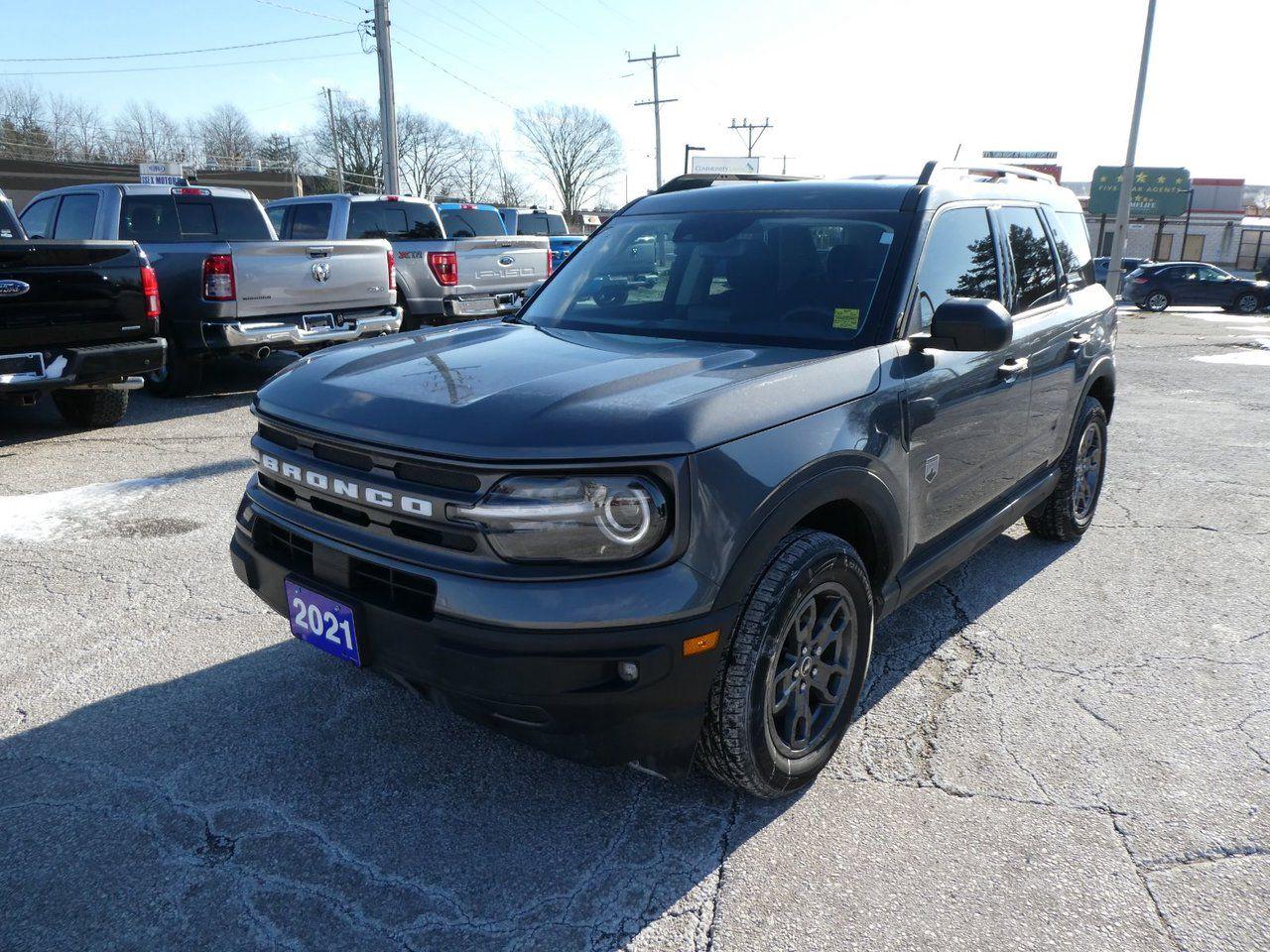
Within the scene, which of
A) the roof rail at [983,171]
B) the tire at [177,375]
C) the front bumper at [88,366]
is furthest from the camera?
the tire at [177,375]

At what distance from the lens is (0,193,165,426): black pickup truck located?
6246mm

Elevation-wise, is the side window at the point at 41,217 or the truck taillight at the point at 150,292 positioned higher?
the side window at the point at 41,217

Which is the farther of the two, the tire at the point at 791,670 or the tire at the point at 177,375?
the tire at the point at 177,375

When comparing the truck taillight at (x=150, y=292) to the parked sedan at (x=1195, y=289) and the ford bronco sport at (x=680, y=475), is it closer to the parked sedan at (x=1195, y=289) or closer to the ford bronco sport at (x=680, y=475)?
the ford bronco sport at (x=680, y=475)

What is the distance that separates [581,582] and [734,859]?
0.96m

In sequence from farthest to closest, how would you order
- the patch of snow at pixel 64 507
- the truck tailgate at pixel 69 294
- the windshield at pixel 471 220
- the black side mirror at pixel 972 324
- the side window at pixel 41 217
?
the windshield at pixel 471 220, the side window at pixel 41 217, the truck tailgate at pixel 69 294, the patch of snow at pixel 64 507, the black side mirror at pixel 972 324

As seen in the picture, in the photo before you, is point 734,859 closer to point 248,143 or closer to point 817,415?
point 817,415

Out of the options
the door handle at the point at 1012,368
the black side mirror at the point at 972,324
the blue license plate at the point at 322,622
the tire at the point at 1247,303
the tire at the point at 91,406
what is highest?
the black side mirror at the point at 972,324

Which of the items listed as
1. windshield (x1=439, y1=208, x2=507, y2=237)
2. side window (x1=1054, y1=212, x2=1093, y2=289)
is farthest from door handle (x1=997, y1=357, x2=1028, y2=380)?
windshield (x1=439, y1=208, x2=507, y2=237)

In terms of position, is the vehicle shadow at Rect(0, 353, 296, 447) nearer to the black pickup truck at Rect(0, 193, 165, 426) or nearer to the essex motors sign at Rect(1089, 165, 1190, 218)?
the black pickup truck at Rect(0, 193, 165, 426)

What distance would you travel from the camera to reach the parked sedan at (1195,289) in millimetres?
28969

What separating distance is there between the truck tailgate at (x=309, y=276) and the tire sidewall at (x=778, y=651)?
7190 millimetres

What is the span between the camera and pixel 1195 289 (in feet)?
96.9

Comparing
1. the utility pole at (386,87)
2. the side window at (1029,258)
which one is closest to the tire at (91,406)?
the side window at (1029,258)
